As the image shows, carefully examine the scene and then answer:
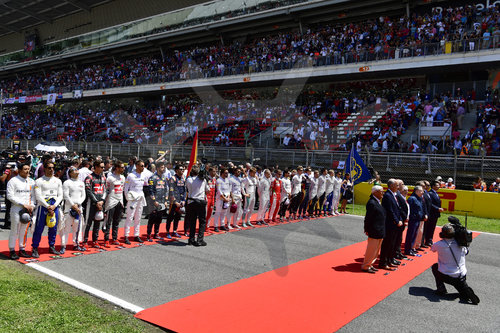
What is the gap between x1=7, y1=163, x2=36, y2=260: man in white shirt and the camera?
702cm

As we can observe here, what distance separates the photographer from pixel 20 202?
A: 7.05m

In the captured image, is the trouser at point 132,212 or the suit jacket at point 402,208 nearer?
the suit jacket at point 402,208

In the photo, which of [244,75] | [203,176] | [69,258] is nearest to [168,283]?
[69,258]

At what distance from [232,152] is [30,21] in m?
49.5

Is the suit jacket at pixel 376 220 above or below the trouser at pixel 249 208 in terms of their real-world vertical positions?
above

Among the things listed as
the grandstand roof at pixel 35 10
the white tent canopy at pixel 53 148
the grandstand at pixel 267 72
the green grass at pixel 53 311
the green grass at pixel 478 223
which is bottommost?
the green grass at pixel 478 223

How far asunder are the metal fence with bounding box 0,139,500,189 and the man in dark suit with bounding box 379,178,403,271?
32.3 ft

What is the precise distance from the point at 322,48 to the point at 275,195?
18.4 meters

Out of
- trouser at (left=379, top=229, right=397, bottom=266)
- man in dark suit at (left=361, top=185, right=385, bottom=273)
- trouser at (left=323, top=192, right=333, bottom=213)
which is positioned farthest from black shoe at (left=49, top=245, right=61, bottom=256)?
trouser at (left=323, top=192, right=333, bottom=213)

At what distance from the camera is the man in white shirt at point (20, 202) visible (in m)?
7.02

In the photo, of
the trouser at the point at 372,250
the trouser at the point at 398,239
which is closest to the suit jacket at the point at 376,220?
the trouser at the point at 372,250

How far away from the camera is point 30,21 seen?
54.6 m

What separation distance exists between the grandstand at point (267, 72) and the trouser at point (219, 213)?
10297mm

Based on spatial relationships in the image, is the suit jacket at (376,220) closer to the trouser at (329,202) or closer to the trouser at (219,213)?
the trouser at (219,213)
